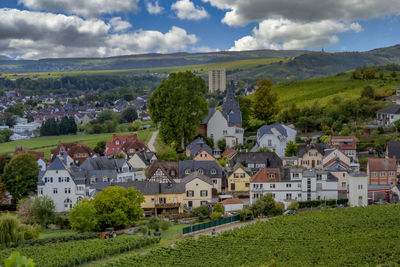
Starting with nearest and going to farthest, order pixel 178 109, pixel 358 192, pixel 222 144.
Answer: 1. pixel 358 192
2. pixel 178 109
3. pixel 222 144

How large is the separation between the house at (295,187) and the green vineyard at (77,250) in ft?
49.8

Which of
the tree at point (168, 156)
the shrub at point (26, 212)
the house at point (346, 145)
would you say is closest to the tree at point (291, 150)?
the house at point (346, 145)

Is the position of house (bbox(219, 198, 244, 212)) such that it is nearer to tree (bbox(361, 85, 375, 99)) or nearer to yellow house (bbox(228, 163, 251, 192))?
yellow house (bbox(228, 163, 251, 192))

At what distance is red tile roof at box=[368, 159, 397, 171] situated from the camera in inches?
2169

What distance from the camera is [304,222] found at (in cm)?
4294

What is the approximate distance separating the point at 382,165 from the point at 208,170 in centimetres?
2075

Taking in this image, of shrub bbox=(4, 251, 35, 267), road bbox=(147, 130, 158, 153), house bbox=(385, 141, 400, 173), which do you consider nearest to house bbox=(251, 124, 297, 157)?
house bbox=(385, 141, 400, 173)

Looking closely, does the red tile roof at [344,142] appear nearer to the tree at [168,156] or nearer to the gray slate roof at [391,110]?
the gray slate roof at [391,110]

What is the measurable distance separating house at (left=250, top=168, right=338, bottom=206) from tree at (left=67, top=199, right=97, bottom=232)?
17374 mm

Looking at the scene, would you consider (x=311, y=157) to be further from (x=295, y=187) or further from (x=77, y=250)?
(x=77, y=250)

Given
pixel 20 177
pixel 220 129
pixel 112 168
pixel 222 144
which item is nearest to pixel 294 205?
pixel 112 168

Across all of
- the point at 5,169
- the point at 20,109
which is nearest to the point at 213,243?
the point at 5,169

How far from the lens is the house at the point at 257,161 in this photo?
60.2 metres

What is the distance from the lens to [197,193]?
52156 millimetres
